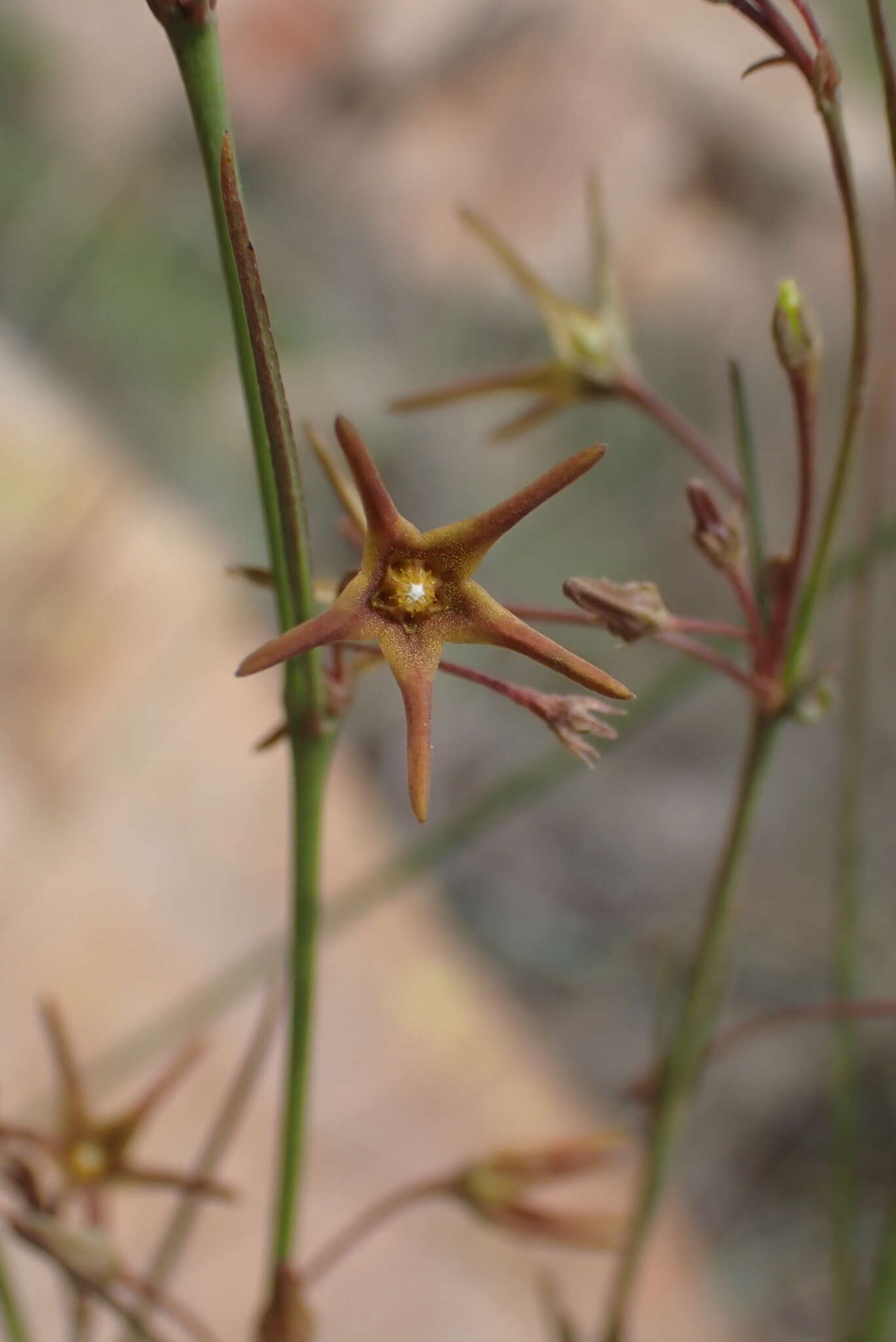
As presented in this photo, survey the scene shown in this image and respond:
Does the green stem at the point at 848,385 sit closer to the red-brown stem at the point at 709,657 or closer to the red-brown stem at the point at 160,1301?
the red-brown stem at the point at 709,657

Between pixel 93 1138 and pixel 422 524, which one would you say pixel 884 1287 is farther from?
pixel 422 524

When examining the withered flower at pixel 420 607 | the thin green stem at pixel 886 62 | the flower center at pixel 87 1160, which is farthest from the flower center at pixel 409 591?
the flower center at pixel 87 1160

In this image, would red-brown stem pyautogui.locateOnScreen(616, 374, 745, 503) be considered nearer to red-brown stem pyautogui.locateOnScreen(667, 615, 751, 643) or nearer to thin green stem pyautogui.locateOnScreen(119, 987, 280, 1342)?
red-brown stem pyautogui.locateOnScreen(667, 615, 751, 643)

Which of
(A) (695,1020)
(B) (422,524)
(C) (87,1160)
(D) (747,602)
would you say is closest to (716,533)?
(D) (747,602)

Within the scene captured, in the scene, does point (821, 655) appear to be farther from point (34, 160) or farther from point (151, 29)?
point (151, 29)

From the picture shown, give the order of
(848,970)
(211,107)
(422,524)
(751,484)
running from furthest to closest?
(422,524), (848,970), (751,484), (211,107)

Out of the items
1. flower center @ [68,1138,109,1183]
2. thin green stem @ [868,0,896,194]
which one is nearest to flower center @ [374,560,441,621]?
thin green stem @ [868,0,896,194]
